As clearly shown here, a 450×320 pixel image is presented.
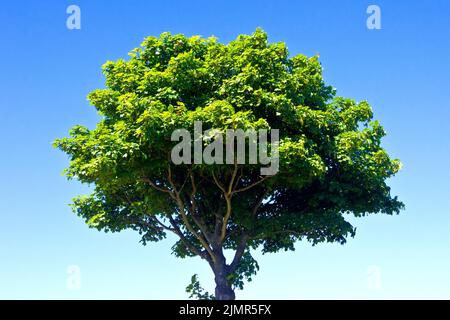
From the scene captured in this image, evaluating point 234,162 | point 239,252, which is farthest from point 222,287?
point 234,162

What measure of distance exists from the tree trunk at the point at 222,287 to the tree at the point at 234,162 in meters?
0.06

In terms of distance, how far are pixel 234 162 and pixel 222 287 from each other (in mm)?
6910

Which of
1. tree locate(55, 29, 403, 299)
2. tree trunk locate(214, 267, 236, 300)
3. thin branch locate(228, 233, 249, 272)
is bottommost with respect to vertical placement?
tree trunk locate(214, 267, 236, 300)

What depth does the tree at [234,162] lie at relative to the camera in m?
26.1

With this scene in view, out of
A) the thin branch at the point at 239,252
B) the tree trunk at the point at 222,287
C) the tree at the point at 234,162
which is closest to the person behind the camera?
the tree at the point at 234,162

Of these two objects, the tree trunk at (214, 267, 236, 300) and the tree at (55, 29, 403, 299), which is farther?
the tree trunk at (214, 267, 236, 300)

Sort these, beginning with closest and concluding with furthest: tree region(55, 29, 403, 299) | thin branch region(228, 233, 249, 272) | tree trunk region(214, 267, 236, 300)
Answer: tree region(55, 29, 403, 299) < tree trunk region(214, 267, 236, 300) < thin branch region(228, 233, 249, 272)

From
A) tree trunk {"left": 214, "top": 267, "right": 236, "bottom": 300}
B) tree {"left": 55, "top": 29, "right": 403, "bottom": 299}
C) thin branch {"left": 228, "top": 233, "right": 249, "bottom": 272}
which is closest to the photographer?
tree {"left": 55, "top": 29, "right": 403, "bottom": 299}

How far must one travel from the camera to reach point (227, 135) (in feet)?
79.4

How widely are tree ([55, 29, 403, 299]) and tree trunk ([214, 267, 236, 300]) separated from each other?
0.20 ft

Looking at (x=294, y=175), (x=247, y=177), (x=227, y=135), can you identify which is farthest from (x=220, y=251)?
(x=227, y=135)

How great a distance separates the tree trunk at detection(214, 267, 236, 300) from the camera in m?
29.0
